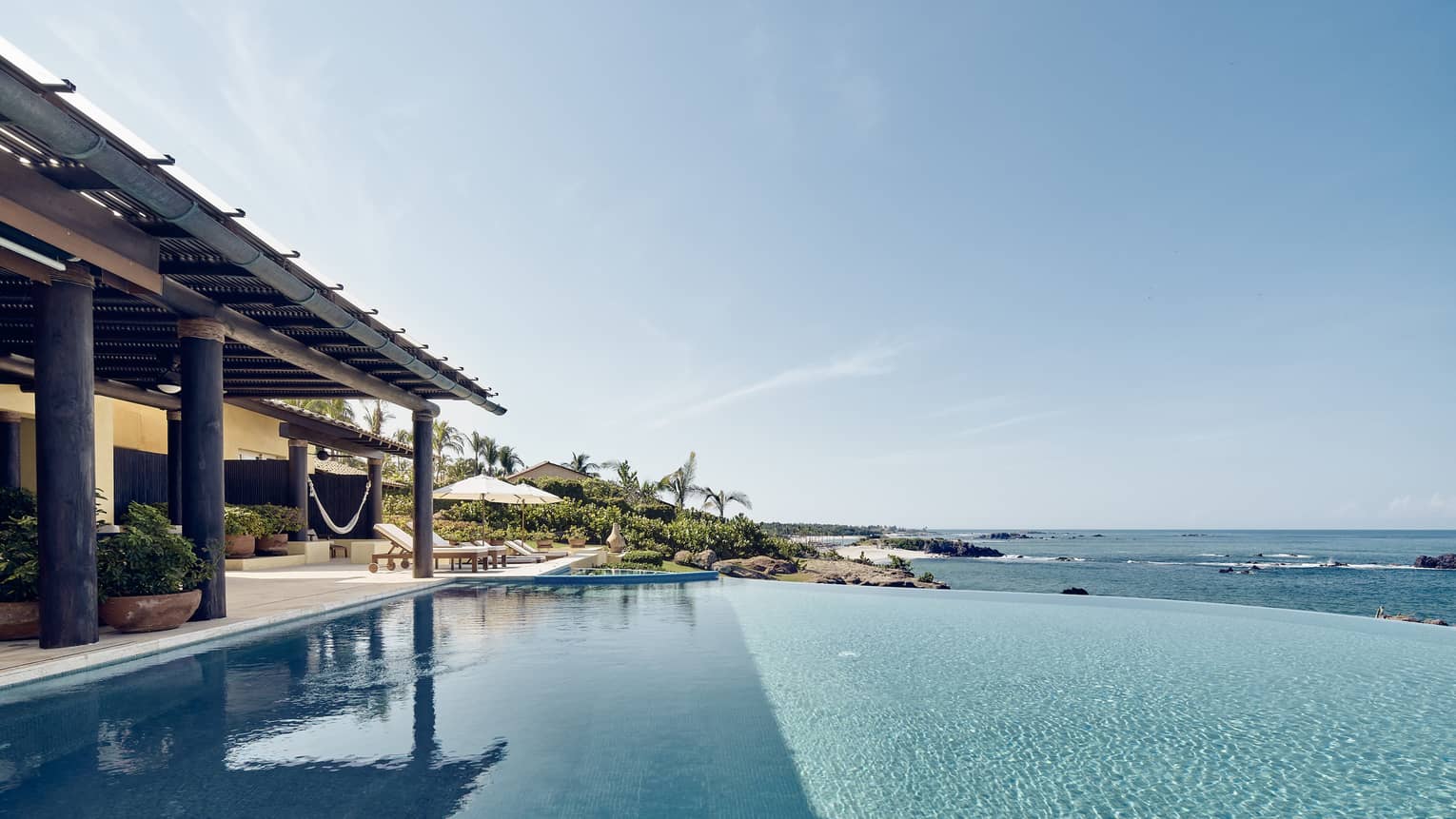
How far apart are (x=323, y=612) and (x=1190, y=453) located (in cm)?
4217

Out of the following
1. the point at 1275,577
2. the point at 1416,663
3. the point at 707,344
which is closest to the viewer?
the point at 1416,663

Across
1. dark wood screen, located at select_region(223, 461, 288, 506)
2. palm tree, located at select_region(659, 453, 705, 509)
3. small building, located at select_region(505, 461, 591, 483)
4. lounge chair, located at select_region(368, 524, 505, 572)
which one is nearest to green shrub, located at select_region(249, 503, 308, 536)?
dark wood screen, located at select_region(223, 461, 288, 506)

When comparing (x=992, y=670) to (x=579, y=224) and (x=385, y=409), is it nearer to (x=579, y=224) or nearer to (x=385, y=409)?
(x=579, y=224)

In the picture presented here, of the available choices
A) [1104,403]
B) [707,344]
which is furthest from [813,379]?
[1104,403]

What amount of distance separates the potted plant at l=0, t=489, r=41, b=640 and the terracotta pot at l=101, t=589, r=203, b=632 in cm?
52

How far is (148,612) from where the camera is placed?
709cm

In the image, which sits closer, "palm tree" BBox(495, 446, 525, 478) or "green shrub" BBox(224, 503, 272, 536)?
"green shrub" BBox(224, 503, 272, 536)

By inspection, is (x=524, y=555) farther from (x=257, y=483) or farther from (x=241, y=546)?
(x=257, y=483)

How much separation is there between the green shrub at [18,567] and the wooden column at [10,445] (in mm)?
6389

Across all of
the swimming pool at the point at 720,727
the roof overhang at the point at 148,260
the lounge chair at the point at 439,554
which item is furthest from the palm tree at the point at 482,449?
the swimming pool at the point at 720,727

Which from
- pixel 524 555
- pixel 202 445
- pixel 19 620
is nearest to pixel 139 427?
pixel 524 555

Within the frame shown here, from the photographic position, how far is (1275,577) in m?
42.1

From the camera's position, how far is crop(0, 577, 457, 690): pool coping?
5.62m

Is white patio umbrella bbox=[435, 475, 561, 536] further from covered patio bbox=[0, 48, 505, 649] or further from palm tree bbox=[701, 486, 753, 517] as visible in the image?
palm tree bbox=[701, 486, 753, 517]
